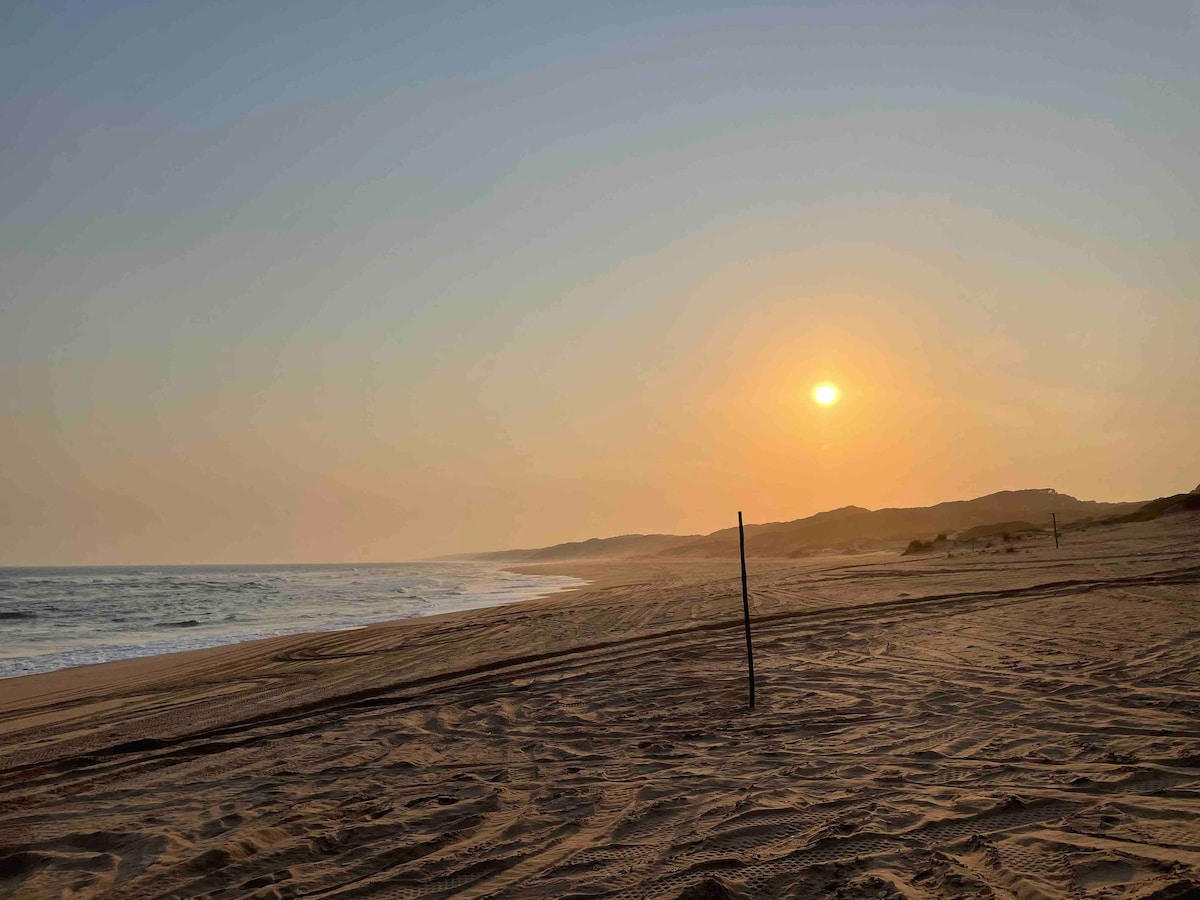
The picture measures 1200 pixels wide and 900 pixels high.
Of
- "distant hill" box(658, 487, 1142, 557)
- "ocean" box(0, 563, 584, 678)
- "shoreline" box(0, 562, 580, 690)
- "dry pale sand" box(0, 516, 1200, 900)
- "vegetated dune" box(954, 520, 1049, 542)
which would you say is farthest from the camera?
"distant hill" box(658, 487, 1142, 557)

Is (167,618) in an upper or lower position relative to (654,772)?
lower

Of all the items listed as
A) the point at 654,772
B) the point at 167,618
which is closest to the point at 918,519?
the point at 167,618

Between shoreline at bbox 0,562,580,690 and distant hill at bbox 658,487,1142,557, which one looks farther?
distant hill at bbox 658,487,1142,557

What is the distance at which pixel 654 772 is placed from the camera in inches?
234

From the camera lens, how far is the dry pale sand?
4.14m

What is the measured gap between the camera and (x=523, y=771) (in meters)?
6.27

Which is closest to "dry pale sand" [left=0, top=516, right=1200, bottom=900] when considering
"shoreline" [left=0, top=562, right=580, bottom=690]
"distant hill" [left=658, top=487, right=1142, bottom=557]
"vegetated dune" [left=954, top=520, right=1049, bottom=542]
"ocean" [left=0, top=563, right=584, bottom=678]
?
"shoreline" [left=0, top=562, right=580, bottom=690]

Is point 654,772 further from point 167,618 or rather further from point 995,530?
point 995,530

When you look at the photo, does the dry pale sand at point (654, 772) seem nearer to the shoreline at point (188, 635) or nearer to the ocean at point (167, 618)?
the shoreline at point (188, 635)

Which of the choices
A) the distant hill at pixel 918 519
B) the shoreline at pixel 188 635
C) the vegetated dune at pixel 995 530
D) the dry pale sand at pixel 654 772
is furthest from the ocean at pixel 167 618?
the distant hill at pixel 918 519

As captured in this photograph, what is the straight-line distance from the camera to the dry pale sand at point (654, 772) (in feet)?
13.6

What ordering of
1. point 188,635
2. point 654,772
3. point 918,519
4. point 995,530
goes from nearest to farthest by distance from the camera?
point 654,772 < point 188,635 < point 995,530 < point 918,519

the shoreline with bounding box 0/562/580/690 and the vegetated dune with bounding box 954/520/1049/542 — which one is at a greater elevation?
the vegetated dune with bounding box 954/520/1049/542

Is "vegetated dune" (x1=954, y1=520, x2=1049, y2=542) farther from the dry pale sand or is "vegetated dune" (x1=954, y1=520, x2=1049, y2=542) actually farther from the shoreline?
the dry pale sand
